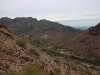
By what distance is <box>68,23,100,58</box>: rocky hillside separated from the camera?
69.4m

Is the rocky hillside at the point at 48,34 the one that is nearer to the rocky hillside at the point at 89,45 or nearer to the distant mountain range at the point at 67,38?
the distant mountain range at the point at 67,38

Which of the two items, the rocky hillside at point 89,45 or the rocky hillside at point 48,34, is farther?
the rocky hillside at point 48,34

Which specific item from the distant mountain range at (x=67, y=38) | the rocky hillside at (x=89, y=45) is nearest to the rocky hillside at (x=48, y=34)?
the distant mountain range at (x=67, y=38)

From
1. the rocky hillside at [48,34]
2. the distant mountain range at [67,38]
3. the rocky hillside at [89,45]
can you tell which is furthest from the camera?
the rocky hillside at [48,34]

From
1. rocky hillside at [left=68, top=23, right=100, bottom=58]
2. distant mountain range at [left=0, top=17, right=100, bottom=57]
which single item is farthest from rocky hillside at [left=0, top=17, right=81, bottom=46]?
rocky hillside at [left=68, top=23, right=100, bottom=58]

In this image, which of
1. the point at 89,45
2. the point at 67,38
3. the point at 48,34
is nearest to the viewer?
the point at 89,45

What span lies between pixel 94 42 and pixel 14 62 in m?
65.3

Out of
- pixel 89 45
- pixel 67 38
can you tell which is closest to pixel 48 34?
pixel 67 38

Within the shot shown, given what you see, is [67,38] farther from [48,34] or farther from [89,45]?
[89,45]

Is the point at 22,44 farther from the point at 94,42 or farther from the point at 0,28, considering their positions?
the point at 94,42

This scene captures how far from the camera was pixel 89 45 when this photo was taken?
75250mm

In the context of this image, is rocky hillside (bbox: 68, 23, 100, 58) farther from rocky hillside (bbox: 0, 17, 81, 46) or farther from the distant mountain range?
rocky hillside (bbox: 0, 17, 81, 46)

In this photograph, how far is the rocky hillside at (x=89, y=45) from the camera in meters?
69.4

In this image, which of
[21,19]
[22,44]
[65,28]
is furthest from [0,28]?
[21,19]
